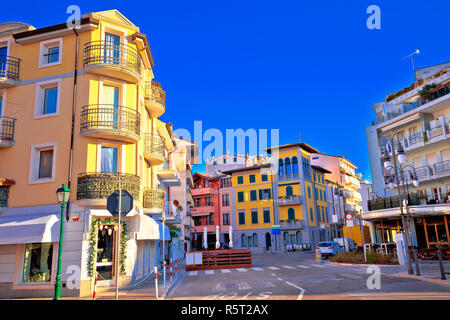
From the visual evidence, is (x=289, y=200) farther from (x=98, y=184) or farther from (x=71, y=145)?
(x=71, y=145)

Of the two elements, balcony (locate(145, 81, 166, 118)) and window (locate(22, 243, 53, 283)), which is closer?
window (locate(22, 243, 53, 283))

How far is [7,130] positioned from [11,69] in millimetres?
3135

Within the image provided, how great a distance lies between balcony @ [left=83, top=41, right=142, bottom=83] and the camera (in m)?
16.4

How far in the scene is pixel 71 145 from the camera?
16031 millimetres

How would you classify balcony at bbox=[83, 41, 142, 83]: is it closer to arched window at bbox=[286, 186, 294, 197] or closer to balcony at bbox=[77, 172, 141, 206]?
balcony at bbox=[77, 172, 141, 206]

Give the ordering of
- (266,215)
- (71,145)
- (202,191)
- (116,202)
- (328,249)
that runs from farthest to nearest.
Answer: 1. (202,191)
2. (266,215)
3. (328,249)
4. (71,145)
5. (116,202)

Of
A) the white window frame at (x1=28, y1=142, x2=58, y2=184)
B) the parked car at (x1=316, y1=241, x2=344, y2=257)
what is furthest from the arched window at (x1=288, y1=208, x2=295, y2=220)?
the white window frame at (x1=28, y1=142, x2=58, y2=184)

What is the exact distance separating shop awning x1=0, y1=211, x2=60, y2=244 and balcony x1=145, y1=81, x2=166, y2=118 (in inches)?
360

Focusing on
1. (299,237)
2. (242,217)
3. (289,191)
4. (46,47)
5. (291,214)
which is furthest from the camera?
(242,217)

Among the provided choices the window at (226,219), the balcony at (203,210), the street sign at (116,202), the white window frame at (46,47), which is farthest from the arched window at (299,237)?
the street sign at (116,202)

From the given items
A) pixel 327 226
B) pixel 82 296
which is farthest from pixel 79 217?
pixel 327 226

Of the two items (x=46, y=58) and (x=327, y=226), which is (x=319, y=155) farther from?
(x=46, y=58)

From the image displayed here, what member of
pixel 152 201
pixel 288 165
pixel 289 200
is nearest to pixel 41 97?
pixel 152 201
